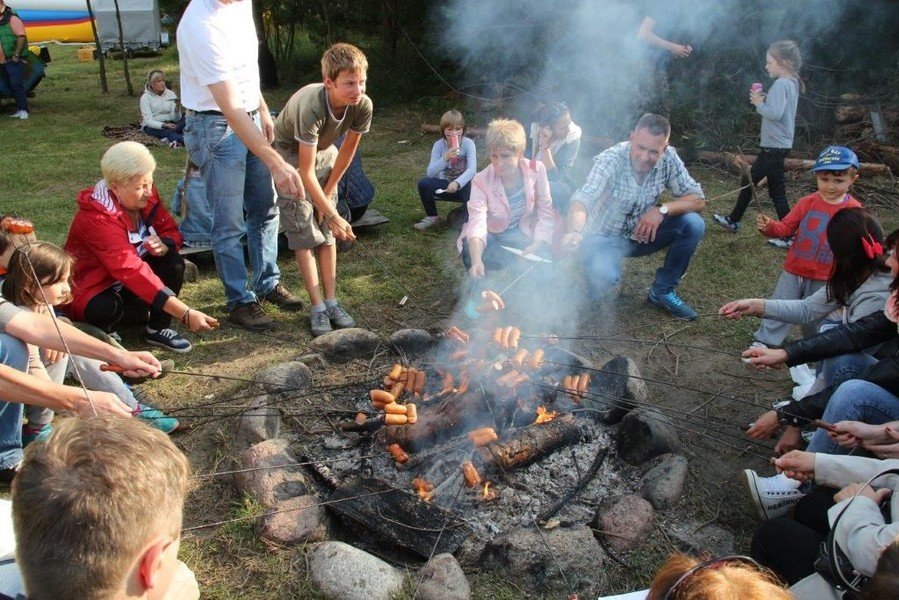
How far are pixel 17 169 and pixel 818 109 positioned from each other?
11.5 meters

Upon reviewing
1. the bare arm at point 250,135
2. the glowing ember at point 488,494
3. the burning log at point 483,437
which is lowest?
the glowing ember at point 488,494

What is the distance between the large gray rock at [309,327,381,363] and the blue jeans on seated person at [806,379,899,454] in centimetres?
283

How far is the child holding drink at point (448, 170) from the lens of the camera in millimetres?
7031

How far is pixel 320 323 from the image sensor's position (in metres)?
5.00

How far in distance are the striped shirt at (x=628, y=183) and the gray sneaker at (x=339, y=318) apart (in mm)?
2120

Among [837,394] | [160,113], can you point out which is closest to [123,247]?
[837,394]

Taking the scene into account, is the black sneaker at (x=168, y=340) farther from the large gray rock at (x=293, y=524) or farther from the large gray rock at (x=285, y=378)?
the large gray rock at (x=293, y=524)

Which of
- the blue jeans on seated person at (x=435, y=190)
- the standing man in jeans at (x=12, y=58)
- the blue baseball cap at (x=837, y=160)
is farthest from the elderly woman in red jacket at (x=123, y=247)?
the standing man in jeans at (x=12, y=58)

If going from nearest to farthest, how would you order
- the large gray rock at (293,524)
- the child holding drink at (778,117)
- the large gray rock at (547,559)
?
the large gray rock at (547,559)
the large gray rock at (293,524)
the child holding drink at (778,117)

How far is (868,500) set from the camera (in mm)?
2404

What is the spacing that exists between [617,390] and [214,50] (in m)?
3.33

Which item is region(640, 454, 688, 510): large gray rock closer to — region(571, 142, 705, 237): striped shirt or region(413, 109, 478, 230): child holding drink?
region(571, 142, 705, 237): striped shirt

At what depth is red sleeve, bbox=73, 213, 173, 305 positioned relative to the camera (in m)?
4.18

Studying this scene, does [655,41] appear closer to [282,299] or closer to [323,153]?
[323,153]
